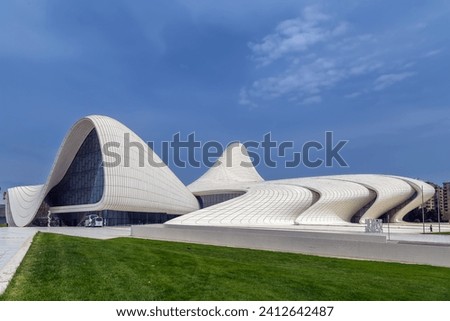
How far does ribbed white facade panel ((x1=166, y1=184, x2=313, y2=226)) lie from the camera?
2889cm

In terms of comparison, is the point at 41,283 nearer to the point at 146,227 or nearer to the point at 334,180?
the point at 146,227

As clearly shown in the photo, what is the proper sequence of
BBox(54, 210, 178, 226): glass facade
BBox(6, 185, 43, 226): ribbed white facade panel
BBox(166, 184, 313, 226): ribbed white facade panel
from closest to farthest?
BBox(166, 184, 313, 226): ribbed white facade panel < BBox(54, 210, 178, 226): glass facade < BBox(6, 185, 43, 226): ribbed white facade panel

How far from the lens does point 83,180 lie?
4222 centimetres

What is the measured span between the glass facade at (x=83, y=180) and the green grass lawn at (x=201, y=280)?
2969 centimetres

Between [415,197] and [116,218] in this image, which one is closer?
[116,218]

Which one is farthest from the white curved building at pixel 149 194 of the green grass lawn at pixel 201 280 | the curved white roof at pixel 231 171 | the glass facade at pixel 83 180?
the green grass lawn at pixel 201 280

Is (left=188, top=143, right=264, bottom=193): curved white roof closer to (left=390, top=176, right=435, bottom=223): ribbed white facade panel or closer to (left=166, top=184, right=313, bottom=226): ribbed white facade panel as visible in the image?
(left=166, top=184, right=313, bottom=226): ribbed white facade panel

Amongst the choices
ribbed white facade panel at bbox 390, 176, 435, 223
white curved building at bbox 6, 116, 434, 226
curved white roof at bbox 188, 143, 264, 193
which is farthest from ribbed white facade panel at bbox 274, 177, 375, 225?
curved white roof at bbox 188, 143, 264, 193

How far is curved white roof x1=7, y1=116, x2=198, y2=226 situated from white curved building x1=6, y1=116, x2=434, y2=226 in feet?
0.30

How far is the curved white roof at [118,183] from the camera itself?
122 ft

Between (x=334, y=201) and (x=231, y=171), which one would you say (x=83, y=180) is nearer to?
(x=231, y=171)

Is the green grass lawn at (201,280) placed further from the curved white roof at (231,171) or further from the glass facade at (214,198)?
the curved white roof at (231,171)

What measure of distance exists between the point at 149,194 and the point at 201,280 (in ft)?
110

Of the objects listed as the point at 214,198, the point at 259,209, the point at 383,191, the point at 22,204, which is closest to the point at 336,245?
the point at 259,209
